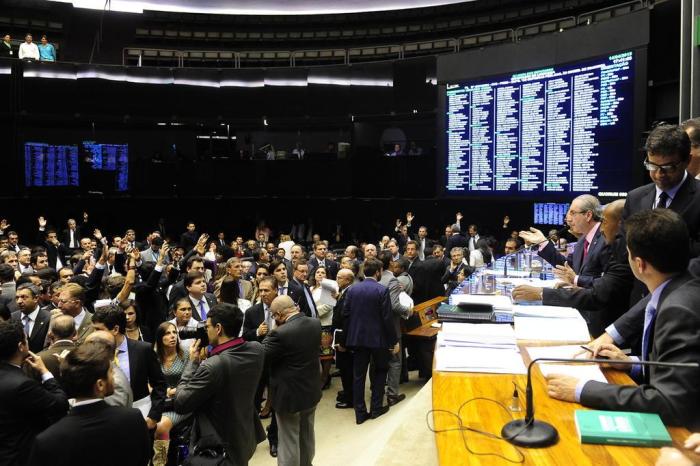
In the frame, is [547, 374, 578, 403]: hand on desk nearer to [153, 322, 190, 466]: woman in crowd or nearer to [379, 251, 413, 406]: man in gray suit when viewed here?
[153, 322, 190, 466]: woman in crowd

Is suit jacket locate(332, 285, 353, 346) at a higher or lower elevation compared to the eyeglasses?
lower

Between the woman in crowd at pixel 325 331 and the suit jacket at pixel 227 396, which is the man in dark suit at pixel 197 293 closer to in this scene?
the suit jacket at pixel 227 396

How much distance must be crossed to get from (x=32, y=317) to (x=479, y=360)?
3.91 meters

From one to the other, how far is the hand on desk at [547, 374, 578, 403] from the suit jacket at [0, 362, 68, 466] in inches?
90.0

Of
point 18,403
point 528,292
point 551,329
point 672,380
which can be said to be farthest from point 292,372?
point 672,380

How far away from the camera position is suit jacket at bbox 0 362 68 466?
8.75 feet

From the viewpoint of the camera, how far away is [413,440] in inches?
91.3

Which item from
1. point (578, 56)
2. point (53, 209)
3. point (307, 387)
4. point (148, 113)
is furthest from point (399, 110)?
point (307, 387)

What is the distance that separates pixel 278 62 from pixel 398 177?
500cm

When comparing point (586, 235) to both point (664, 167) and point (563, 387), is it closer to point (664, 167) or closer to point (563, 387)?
point (664, 167)

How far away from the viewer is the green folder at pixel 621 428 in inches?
51.5

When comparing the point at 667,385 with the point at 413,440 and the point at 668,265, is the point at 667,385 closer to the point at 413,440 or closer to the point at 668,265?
the point at 668,265

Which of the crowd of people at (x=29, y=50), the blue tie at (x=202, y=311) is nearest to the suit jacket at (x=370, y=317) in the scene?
the blue tie at (x=202, y=311)

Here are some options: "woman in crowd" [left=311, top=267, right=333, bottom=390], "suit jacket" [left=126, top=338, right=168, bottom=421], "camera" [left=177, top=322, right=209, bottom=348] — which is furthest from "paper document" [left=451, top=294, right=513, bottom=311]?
"woman in crowd" [left=311, top=267, right=333, bottom=390]
